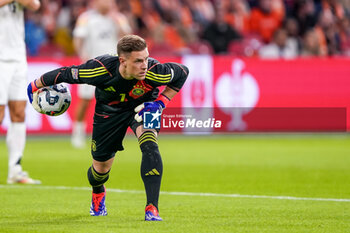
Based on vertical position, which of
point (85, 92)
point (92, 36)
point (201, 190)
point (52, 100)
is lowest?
point (201, 190)

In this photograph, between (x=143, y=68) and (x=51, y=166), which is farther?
(x=51, y=166)

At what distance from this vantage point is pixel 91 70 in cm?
692

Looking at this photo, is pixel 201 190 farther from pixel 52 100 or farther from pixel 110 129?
pixel 52 100

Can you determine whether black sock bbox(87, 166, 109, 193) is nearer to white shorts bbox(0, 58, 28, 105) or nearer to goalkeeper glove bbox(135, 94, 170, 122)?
goalkeeper glove bbox(135, 94, 170, 122)

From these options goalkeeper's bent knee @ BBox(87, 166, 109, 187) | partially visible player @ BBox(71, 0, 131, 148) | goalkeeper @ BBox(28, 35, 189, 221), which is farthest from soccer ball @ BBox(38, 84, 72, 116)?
partially visible player @ BBox(71, 0, 131, 148)

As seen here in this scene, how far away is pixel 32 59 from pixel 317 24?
894cm

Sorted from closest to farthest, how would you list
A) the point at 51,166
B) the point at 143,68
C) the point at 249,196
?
the point at 143,68
the point at 249,196
the point at 51,166

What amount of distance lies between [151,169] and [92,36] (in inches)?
351

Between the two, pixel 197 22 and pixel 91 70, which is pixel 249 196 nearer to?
pixel 91 70

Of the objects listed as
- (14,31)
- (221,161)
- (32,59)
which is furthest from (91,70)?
(32,59)

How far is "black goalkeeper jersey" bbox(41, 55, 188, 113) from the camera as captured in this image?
6.94 meters

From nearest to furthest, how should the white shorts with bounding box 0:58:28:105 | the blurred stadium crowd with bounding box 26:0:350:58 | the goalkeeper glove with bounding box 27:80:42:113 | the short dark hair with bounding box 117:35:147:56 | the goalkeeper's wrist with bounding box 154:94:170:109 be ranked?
the short dark hair with bounding box 117:35:147:56 → the goalkeeper's wrist with bounding box 154:94:170:109 → the goalkeeper glove with bounding box 27:80:42:113 → the white shorts with bounding box 0:58:28:105 → the blurred stadium crowd with bounding box 26:0:350:58

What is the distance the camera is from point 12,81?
999 cm

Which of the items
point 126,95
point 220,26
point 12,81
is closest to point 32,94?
point 126,95
